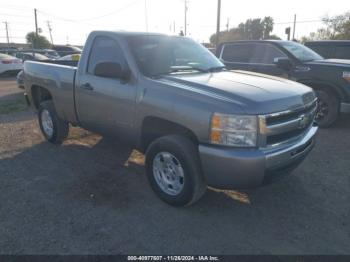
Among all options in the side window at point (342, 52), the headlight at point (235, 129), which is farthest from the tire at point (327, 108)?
the headlight at point (235, 129)

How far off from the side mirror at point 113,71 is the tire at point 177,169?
35.9 inches

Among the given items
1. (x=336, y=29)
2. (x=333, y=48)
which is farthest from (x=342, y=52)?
(x=336, y=29)

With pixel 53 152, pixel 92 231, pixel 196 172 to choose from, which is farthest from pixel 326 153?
pixel 53 152

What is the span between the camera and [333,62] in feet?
22.6

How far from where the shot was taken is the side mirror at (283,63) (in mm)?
6922

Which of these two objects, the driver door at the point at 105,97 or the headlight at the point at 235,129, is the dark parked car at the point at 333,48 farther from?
the headlight at the point at 235,129

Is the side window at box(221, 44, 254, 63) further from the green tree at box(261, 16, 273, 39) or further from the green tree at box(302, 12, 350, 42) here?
the green tree at box(261, 16, 273, 39)

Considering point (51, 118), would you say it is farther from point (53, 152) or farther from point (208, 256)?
point (208, 256)

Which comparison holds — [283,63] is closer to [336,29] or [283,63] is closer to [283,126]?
[283,126]

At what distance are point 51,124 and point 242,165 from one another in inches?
158

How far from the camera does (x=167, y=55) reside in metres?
4.21

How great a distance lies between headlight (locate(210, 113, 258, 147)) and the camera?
2.99 meters

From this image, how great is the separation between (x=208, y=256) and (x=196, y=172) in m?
0.83

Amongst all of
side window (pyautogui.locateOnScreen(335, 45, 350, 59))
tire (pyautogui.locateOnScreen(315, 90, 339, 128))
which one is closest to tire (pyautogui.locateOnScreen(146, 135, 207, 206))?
tire (pyautogui.locateOnScreen(315, 90, 339, 128))
